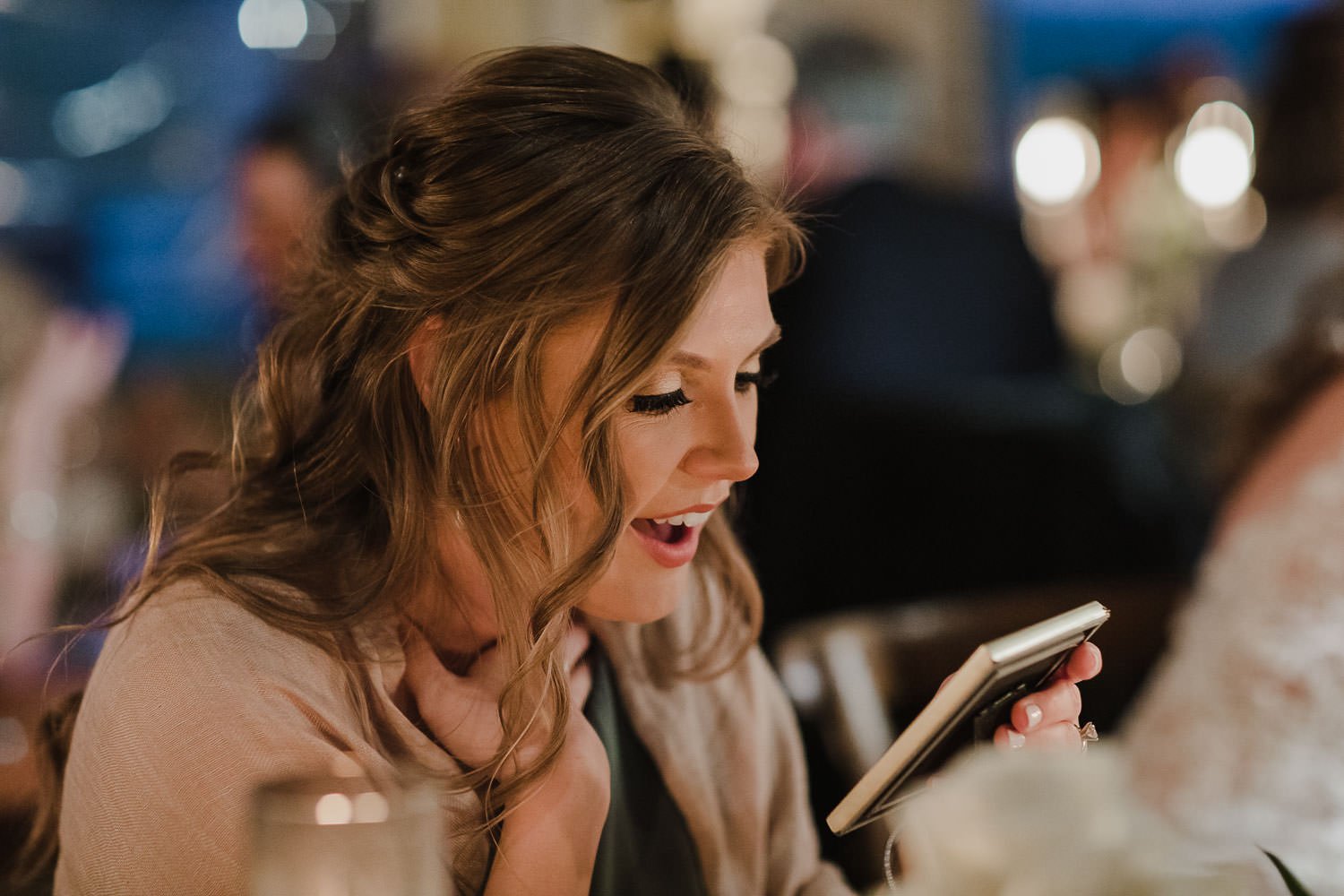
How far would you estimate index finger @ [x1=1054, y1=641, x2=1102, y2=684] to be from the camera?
38.6 inches

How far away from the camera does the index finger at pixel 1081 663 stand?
979 millimetres

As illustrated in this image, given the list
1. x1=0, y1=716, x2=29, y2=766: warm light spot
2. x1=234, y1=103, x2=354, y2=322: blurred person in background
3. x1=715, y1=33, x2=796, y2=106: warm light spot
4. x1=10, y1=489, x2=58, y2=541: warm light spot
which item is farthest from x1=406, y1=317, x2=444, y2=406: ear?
x1=715, y1=33, x2=796, y2=106: warm light spot

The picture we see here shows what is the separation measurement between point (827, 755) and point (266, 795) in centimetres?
95

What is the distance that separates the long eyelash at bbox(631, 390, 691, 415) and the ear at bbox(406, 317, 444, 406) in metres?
0.18

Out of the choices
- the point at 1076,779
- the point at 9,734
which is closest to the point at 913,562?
the point at 9,734

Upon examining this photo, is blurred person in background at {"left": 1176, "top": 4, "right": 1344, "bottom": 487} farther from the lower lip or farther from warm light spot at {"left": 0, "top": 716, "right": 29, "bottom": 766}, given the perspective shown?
warm light spot at {"left": 0, "top": 716, "right": 29, "bottom": 766}

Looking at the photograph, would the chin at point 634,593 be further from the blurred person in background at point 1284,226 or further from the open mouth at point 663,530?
the blurred person in background at point 1284,226

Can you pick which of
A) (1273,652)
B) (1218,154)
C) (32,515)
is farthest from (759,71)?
(1273,652)

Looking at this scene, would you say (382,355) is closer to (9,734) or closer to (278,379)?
(278,379)

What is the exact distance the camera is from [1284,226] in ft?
11.2

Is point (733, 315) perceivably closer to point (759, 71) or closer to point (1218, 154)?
point (1218, 154)

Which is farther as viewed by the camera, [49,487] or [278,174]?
[278,174]

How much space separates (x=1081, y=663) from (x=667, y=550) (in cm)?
35

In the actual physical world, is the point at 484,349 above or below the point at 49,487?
above
